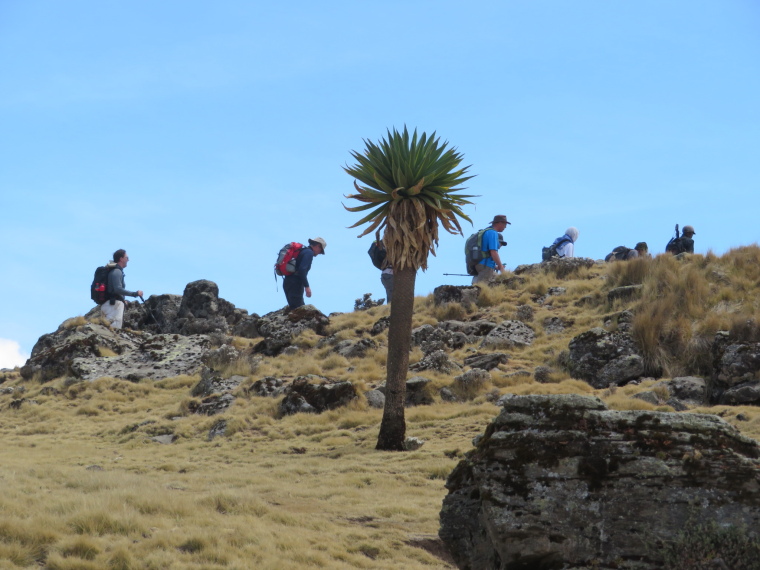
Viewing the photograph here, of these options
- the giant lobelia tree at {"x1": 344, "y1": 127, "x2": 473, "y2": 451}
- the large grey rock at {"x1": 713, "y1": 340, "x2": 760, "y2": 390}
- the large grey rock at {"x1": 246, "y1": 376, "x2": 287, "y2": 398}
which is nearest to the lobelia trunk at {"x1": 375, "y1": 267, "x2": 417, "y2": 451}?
the giant lobelia tree at {"x1": 344, "y1": 127, "x2": 473, "y2": 451}

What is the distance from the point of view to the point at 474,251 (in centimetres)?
2856

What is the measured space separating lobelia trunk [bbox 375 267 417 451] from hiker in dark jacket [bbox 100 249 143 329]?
12.5 meters

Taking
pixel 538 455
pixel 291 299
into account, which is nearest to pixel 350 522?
pixel 538 455

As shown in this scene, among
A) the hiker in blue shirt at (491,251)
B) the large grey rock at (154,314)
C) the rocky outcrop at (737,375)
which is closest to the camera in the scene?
the rocky outcrop at (737,375)

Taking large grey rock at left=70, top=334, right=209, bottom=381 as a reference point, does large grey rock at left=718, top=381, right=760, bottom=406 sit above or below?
below

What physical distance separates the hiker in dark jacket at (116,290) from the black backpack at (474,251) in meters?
10.9

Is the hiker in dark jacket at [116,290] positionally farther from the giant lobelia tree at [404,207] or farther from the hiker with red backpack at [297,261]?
the giant lobelia tree at [404,207]

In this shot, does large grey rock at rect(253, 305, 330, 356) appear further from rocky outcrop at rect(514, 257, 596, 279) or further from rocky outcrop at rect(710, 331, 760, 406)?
rocky outcrop at rect(710, 331, 760, 406)

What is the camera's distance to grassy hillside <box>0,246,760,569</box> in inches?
350

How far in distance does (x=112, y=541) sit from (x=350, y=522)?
10.3 feet

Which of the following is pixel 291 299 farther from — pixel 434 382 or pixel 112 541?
pixel 112 541

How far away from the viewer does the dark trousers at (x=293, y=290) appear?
29.1m

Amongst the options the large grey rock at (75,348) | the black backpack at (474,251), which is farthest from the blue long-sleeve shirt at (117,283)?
the black backpack at (474,251)

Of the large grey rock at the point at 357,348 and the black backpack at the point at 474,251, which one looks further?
the black backpack at the point at 474,251
